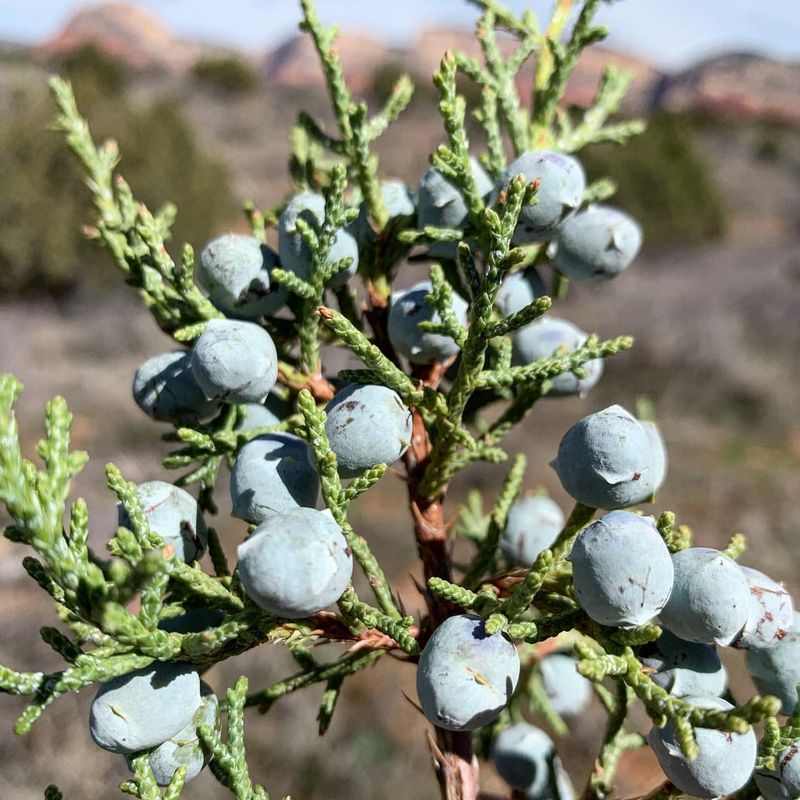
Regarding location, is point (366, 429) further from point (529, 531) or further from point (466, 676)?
point (529, 531)

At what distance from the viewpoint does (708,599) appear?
3.25 feet

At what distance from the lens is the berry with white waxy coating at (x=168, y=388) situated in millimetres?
1278

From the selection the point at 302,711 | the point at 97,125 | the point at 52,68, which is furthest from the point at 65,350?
the point at 52,68

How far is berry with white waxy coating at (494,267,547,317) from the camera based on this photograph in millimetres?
1388

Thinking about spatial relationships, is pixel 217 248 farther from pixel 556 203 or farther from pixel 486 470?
pixel 486 470

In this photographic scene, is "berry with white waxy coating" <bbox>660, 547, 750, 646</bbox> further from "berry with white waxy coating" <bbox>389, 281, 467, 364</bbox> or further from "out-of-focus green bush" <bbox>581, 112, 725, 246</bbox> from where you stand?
"out-of-focus green bush" <bbox>581, 112, 725, 246</bbox>

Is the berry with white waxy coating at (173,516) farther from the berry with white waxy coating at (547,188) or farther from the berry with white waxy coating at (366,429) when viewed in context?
the berry with white waxy coating at (547,188)

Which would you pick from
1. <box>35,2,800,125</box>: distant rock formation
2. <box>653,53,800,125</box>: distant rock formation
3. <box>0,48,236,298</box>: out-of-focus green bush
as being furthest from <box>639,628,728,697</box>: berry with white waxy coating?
<box>653,53,800,125</box>: distant rock formation

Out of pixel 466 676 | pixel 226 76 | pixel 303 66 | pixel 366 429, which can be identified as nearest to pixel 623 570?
pixel 466 676

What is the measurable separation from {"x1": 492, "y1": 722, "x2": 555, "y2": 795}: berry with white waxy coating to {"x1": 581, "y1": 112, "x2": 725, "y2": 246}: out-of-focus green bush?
63.5 feet

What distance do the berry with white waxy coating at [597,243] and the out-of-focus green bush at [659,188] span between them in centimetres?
1932

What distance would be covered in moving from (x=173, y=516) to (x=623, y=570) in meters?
0.70

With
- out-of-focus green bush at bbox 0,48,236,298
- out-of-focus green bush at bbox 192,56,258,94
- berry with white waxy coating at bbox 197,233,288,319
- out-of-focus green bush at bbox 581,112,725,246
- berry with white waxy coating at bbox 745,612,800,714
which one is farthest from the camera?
out-of-focus green bush at bbox 192,56,258,94

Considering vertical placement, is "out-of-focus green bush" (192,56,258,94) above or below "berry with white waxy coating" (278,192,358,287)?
below
